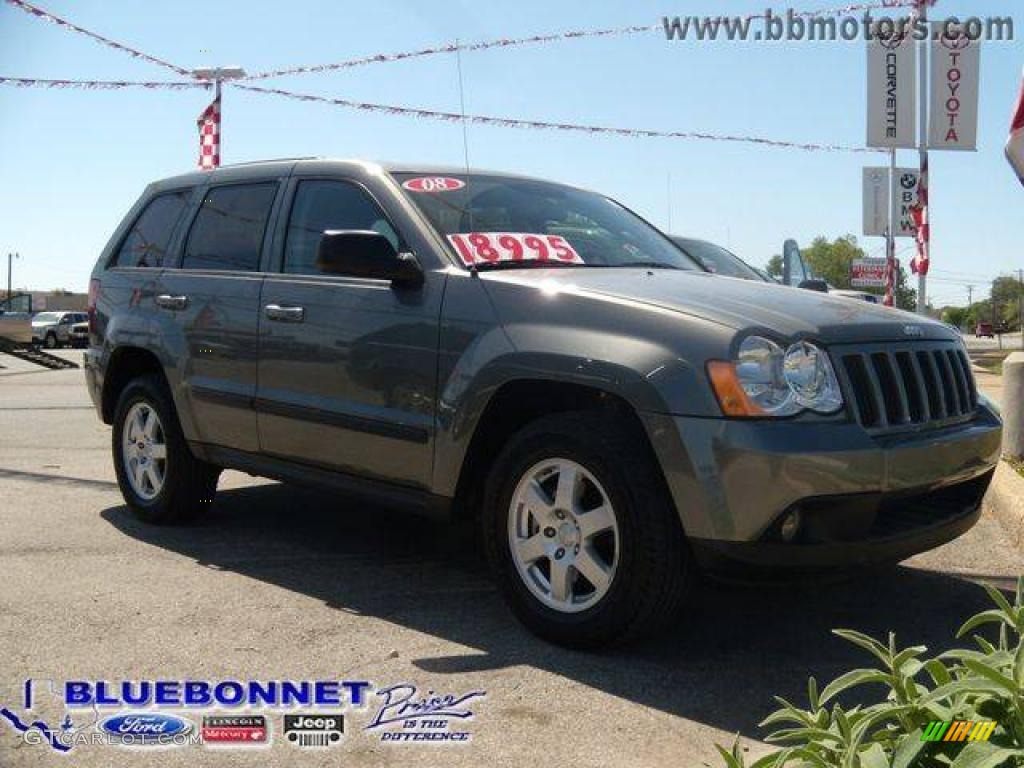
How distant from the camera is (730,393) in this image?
321cm

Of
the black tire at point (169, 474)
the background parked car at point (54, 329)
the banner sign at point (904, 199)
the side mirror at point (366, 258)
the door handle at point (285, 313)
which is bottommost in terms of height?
the background parked car at point (54, 329)

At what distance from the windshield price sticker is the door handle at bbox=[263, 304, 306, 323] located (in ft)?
2.57

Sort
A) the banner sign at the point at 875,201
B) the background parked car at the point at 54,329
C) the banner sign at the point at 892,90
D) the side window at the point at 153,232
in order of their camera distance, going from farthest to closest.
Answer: the background parked car at the point at 54,329 < the banner sign at the point at 875,201 < the banner sign at the point at 892,90 < the side window at the point at 153,232

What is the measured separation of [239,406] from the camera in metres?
4.82

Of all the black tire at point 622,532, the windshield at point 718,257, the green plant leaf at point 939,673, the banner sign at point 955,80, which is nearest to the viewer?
the green plant leaf at point 939,673

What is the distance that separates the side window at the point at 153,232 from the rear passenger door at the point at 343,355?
1064mm

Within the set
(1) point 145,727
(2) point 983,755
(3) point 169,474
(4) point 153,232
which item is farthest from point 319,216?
(2) point 983,755


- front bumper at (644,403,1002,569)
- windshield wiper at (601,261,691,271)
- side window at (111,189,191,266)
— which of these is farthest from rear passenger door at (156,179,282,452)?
front bumper at (644,403,1002,569)

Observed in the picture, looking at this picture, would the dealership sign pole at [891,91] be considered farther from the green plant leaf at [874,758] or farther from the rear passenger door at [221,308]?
the green plant leaf at [874,758]

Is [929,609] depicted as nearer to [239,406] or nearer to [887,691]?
[887,691]

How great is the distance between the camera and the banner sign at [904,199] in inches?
673

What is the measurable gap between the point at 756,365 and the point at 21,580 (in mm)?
3214

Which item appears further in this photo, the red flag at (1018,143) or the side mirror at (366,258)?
the side mirror at (366,258)

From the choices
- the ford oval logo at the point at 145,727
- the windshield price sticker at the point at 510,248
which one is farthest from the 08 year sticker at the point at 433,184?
the ford oval logo at the point at 145,727
